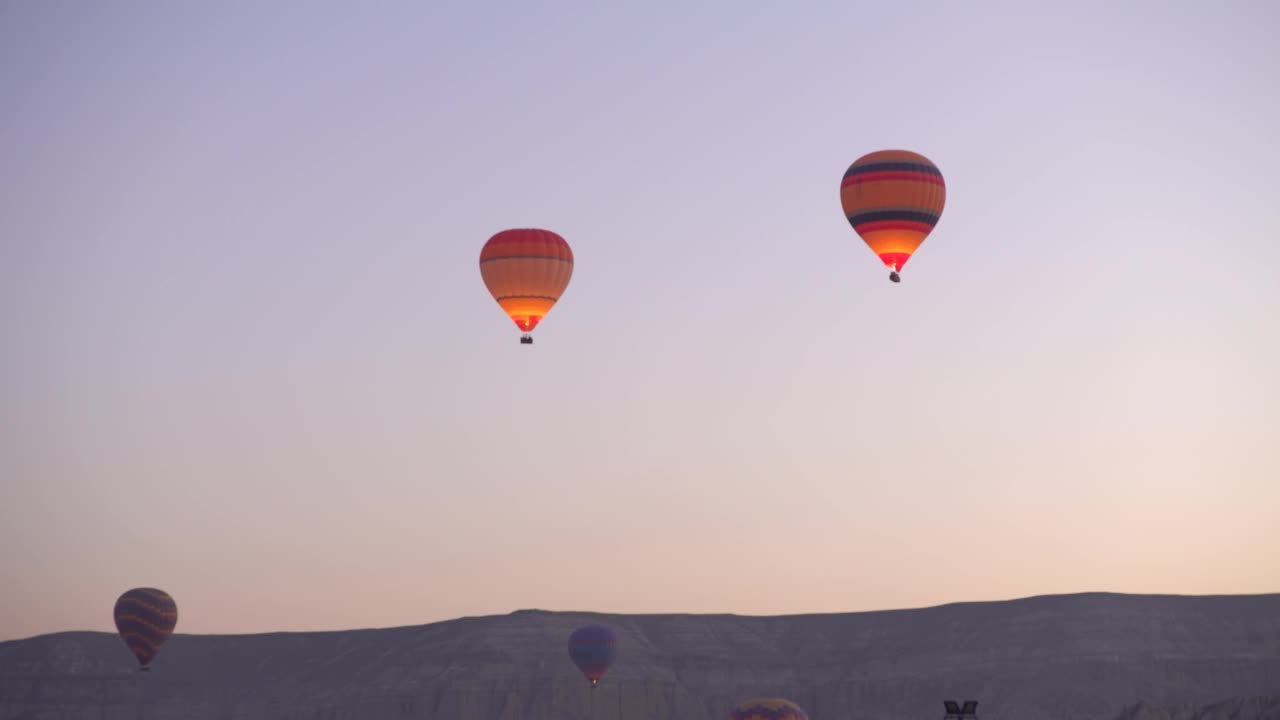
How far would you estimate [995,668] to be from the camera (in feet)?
522

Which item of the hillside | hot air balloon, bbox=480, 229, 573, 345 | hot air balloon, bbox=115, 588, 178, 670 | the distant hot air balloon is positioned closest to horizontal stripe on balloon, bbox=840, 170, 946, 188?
hot air balloon, bbox=480, 229, 573, 345

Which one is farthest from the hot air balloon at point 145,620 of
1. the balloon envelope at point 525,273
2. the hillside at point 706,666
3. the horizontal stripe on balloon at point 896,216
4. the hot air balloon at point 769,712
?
the horizontal stripe on balloon at point 896,216

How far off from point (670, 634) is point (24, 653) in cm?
5424

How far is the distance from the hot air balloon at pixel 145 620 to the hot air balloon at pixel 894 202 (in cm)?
6599

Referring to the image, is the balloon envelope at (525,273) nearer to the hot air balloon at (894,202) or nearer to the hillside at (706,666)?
the hot air balloon at (894,202)

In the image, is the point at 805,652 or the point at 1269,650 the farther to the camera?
the point at 805,652

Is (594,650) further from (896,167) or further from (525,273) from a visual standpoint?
(896,167)

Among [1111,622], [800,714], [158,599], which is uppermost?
[1111,622]

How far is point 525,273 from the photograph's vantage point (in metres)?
72.9

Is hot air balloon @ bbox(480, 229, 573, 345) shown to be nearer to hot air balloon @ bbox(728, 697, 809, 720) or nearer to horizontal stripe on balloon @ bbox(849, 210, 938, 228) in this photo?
horizontal stripe on balloon @ bbox(849, 210, 938, 228)

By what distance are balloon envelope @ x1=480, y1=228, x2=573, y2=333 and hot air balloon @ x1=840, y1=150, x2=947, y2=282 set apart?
35.9ft

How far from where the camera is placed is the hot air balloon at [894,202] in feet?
219

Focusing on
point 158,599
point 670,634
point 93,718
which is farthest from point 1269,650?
point 93,718

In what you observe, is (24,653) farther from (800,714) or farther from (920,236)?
(920,236)
